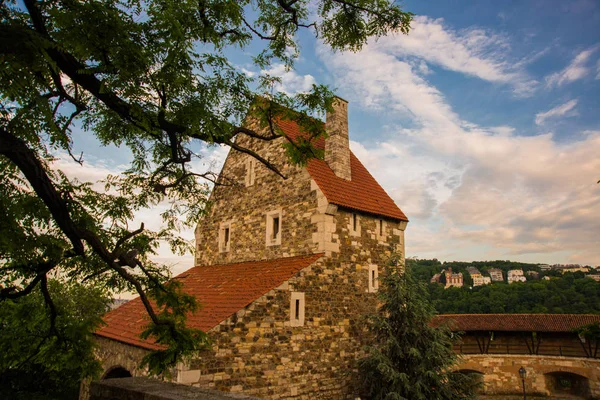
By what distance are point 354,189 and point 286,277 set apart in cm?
479

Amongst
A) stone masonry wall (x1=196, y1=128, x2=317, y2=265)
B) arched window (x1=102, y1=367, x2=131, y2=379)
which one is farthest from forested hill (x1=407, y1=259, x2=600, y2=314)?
arched window (x1=102, y1=367, x2=131, y2=379)

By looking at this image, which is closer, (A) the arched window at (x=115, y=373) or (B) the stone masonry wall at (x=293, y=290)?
(B) the stone masonry wall at (x=293, y=290)

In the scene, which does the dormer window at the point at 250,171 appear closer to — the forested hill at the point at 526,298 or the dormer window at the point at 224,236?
the dormer window at the point at 224,236

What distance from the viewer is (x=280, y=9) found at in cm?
698

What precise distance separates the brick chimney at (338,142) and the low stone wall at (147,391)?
10570 millimetres

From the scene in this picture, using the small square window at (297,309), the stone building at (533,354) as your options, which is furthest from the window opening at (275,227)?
the stone building at (533,354)

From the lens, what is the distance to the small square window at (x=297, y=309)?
10.7 meters

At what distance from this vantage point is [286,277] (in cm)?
1084

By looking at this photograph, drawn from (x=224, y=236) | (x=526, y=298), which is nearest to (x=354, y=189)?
(x=224, y=236)

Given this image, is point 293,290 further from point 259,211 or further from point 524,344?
Result: point 524,344

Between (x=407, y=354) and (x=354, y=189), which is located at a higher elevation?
(x=354, y=189)

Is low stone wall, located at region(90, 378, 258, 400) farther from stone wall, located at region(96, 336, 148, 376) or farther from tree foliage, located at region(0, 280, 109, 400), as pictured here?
stone wall, located at region(96, 336, 148, 376)

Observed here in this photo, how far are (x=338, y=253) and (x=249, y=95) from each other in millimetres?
7188

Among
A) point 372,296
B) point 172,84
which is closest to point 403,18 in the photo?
point 172,84
